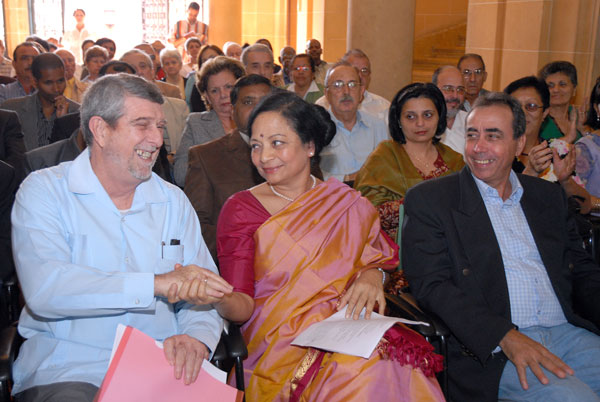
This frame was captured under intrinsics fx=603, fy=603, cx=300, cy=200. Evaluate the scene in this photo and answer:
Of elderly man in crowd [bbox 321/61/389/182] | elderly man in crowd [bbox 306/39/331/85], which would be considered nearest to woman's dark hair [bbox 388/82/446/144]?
elderly man in crowd [bbox 321/61/389/182]

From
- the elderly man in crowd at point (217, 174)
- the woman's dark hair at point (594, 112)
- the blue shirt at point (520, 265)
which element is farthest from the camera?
the woman's dark hair at point (594, 112)

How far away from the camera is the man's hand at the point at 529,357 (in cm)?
233

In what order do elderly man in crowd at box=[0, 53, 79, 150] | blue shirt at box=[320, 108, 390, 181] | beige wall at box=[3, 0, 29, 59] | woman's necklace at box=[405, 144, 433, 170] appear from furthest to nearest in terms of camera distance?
beige wall at box=[3, 0, 29, 59], elderly man in crowd at box=[0, 53, 79, 150], blue shirt at box=[320, 108, 390, 181], woman's necklace at box=[405, 144, 433, 170]

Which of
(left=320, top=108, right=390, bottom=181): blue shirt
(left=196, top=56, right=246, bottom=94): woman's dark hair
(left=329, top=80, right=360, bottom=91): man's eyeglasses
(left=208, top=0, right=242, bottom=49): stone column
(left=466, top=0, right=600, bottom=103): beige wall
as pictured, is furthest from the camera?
(left=208, top=0, right=242, bottom=49): stone column

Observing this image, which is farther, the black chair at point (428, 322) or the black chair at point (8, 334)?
the black chair at point (428, 322)

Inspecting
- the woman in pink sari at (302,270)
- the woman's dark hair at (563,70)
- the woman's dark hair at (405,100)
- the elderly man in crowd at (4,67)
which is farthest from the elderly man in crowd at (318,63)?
the woman in pink sari at (302,270)

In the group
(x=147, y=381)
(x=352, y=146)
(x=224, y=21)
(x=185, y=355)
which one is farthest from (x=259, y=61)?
(x=224, y=21)

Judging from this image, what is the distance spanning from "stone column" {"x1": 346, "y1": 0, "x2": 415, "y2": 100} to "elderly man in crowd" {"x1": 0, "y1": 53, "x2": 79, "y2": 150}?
3.63 meters

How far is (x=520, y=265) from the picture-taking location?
271 cm

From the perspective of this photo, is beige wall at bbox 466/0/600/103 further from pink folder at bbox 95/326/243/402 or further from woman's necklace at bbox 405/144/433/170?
pink folder at bbox 95/326/243/402

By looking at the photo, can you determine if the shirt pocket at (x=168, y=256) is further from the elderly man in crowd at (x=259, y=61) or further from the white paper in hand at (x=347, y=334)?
the elderly man in crowd at (x=259, y=61)

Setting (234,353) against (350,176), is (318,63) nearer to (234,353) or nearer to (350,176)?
(350,176)

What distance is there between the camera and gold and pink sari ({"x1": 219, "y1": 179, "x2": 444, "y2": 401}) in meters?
2.14

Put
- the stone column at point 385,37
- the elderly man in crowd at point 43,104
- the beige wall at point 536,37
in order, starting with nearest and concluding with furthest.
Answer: the elderly man in crowd at point 43,104, the beige wall at point 536,37, the stone column at point 385,37
